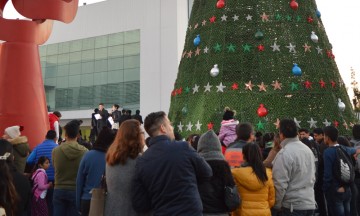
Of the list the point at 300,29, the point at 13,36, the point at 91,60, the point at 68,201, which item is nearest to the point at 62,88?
the point at 91,60

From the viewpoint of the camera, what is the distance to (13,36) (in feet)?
35.1

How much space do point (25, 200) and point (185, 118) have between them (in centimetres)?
681

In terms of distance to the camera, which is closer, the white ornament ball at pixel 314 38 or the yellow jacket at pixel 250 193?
the yellow jacket at pixel 250 193

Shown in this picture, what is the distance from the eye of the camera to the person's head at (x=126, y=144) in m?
3.97

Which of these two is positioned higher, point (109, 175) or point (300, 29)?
point (300, 29)

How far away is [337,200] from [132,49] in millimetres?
28344

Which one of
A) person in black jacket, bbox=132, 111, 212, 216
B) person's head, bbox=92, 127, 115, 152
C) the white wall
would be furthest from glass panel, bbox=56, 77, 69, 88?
person in black jacket, bbox=132, 111, 212, 216

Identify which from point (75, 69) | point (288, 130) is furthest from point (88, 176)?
point (75, 69)

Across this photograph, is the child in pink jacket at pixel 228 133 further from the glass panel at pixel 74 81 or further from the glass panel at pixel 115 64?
the glass panel at pixel 74 81

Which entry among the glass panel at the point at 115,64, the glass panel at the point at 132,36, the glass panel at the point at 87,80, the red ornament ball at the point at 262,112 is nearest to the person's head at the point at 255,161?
the red ornament ball at the point at 262,112

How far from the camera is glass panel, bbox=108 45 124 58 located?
34.2 metres

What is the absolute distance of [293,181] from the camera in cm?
472

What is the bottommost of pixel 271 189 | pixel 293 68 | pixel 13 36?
pixel 271 189

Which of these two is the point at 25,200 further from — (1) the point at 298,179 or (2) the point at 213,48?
(2) the point at 213,48
